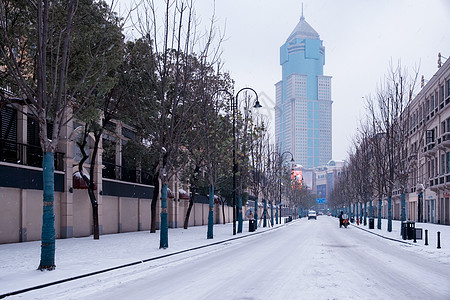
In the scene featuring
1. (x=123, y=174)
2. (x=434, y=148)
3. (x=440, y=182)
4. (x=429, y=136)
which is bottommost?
(x=440, y=182)

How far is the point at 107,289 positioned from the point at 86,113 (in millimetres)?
10524

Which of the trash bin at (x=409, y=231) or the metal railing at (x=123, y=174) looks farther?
the metal railing at (x=123, y=174)

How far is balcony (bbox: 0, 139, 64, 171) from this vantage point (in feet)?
81.1

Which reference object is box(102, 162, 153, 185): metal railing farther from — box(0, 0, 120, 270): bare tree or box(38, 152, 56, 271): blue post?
box(38, 152, 56, 271): blue post

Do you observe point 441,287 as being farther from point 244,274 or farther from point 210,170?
point 210,170

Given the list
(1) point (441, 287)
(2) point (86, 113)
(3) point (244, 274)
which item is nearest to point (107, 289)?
(3) point (244, 274)

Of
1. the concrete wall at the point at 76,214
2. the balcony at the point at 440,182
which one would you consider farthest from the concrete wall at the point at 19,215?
the balcony at the point at 440,182

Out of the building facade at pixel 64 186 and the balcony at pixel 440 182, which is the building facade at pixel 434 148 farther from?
the building facade at pixel 64 186

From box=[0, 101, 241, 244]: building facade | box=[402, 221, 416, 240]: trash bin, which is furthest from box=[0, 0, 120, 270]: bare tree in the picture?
box=[402, 221, 416, 240]: trash bin

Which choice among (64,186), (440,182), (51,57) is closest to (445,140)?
(440,182)

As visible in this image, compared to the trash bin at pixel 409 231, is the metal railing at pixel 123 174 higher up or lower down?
higher up

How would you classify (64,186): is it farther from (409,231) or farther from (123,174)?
(409,231)

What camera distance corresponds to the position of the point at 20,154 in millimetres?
25953

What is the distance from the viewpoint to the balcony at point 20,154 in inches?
974
